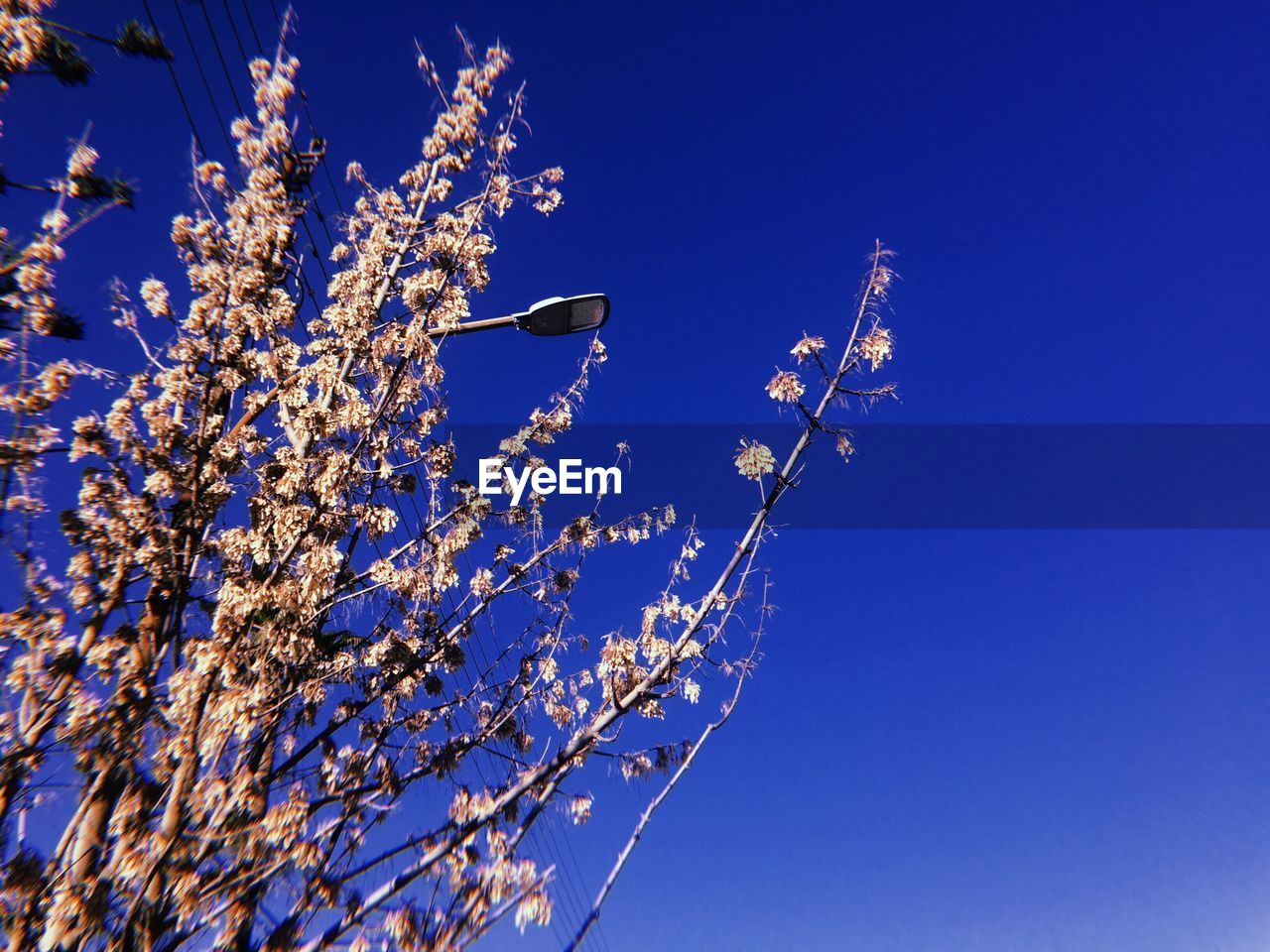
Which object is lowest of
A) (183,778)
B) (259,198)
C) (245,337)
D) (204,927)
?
(204,927)

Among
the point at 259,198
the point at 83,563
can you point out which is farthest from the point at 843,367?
the point at 83,563

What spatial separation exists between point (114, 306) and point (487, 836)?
556 cm

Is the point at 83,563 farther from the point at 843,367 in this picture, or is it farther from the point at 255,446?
the point at 843,367

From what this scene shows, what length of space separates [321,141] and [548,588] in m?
5.02

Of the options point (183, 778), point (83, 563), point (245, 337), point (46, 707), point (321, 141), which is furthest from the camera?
point (321, 141)

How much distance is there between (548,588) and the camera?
270 inches

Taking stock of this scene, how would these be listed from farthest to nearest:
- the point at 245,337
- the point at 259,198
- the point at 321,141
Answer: the point at 321,141
the point at 259,198
the point at 245,337

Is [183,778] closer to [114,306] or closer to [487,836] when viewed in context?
[487,836]

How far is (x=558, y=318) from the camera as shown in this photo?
6133 mm

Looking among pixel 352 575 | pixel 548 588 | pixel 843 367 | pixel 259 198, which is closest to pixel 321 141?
pixel 259 198

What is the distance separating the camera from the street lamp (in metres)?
6.06

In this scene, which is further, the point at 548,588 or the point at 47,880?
the point at 548,588

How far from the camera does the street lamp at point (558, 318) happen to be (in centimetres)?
606

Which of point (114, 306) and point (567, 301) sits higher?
point (567, 301)
